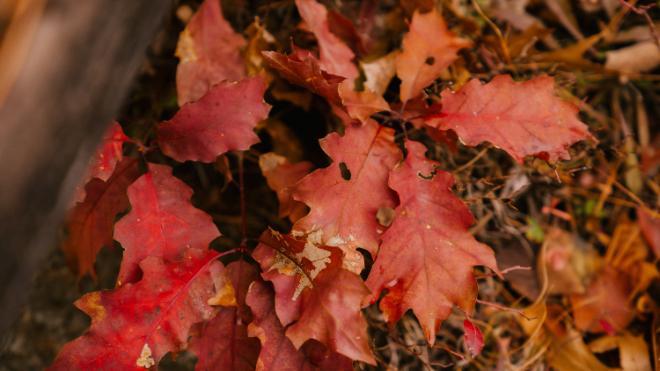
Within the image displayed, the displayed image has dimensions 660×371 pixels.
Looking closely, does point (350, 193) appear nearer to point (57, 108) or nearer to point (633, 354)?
point (57, 108)

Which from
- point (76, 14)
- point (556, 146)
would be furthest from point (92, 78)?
point (556, 146)

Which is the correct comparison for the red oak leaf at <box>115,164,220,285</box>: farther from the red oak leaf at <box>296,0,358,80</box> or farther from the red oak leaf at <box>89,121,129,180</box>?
the red oak leaf at <box>296,0,358,80</box>

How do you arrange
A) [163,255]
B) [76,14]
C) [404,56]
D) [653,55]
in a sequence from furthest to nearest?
1. [653,55]
2. [404,56]
3. [163,255]
4. [76,14]

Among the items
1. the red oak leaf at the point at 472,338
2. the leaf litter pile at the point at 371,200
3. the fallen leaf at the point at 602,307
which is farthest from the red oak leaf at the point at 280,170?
the fallen leaf at the point at 602,307

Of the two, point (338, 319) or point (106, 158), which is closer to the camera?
point (338, 319)

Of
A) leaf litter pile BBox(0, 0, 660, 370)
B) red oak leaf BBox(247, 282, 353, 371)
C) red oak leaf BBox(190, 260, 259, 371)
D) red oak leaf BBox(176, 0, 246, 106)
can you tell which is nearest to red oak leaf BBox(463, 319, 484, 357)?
leaf litter pile BBox(0, 0, 660, 370)

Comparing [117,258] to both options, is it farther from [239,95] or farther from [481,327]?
[481,327]

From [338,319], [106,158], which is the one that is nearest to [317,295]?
[338,319]
